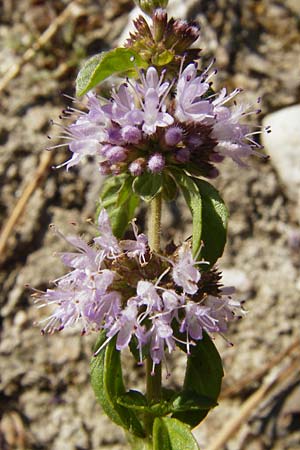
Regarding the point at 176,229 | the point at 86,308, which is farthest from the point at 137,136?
the point at 176,229

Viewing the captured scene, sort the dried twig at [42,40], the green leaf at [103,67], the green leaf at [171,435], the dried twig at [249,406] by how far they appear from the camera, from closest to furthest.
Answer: the green leaf at [103,67], the green leaf at [171,435], the dried twig at [249,406], the dried twig at [42,40]

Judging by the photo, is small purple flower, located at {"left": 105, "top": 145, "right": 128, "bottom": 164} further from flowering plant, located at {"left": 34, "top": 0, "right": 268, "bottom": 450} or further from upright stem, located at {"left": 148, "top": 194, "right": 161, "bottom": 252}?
upright stem, located at {"left": 148, "top": 194, "right": 161, "bottom": 252}

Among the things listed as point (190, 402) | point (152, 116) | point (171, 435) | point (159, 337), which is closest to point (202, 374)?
point (190, 402)

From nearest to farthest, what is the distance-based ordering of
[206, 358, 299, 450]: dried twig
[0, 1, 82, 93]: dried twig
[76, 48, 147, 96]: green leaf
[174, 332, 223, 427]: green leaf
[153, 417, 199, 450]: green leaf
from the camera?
[76, 48, 147, 96]: green leaf, [153, 417, 199, 450]: green leaf, [174, 332, 223, 427]: green leaf, [206, 358, 299, 450]: dried twig, [0, 1, 82, 93]: dried twig

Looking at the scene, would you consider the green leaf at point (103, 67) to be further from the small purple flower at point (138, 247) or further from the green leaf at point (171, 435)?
the green leaf at point (171, 435)

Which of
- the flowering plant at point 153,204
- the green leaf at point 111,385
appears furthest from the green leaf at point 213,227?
the green leaf at point 111,385

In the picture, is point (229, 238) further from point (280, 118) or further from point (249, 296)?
point (280, 118)

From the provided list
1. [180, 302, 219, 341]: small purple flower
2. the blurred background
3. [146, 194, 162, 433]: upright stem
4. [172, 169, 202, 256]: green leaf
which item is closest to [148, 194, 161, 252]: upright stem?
[146, 194, 162, 433]: upright stem
